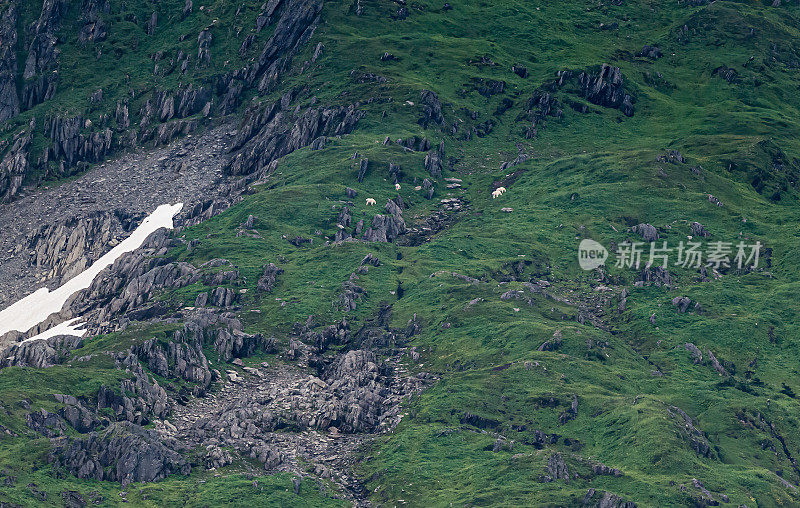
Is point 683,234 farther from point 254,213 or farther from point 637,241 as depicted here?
point 254,213

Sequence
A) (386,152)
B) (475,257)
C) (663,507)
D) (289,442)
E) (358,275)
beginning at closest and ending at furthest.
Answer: (663,507), (289,442), (358,275), (475,257), (386,152)

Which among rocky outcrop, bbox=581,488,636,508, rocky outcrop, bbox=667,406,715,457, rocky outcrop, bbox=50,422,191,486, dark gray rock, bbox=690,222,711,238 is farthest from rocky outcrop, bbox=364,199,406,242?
rocky outcrop, bbox=581,488,636,508

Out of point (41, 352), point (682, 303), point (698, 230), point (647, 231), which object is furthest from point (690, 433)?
point (41, 352)

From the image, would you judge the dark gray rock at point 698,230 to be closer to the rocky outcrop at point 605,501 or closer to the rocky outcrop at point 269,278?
the rocky outcrop at point 269,278

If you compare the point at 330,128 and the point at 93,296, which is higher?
the point at 330,128

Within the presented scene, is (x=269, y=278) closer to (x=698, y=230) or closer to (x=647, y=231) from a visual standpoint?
(x=647, y=231)

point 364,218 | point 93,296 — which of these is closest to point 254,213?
point 364,218

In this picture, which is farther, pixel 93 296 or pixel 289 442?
pixel 93 296

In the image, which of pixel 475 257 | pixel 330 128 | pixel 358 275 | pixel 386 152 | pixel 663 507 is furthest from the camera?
pixel 330 128
